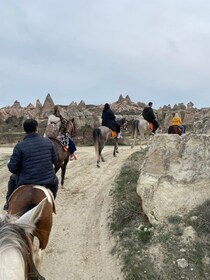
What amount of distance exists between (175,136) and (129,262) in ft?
12.1

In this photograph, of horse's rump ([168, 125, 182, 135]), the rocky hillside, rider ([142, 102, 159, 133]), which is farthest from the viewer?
the rocky hillside

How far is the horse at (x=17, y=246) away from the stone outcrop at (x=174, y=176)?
4882mm

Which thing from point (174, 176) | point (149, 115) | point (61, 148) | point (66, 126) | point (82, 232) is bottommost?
point (82, 232)

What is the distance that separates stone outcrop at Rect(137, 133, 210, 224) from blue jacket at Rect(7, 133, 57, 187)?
3.04 metres

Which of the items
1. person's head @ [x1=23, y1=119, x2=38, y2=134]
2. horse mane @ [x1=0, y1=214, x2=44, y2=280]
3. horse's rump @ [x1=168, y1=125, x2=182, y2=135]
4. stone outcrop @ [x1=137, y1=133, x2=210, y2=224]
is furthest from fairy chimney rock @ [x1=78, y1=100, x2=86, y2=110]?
horse mane @ [x1=0, y1=214, x2=44, y2=280]

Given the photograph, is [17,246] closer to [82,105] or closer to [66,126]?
[66,126]

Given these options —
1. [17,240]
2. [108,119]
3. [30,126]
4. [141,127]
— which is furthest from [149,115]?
[17,240]

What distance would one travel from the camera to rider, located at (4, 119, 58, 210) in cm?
588

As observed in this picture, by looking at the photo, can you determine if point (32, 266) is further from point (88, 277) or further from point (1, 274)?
point (88, 277)

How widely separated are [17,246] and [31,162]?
3158 millimetres

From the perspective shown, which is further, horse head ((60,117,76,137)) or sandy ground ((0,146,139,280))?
horse head ((60,117,76,137))

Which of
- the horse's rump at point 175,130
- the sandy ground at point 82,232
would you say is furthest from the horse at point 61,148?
the horse's rump at point 175,130

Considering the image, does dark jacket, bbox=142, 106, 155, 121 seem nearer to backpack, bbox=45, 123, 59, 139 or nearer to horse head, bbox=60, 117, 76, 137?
horse head, bbox=60, 117, 76, 137

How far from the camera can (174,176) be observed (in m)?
8.55
